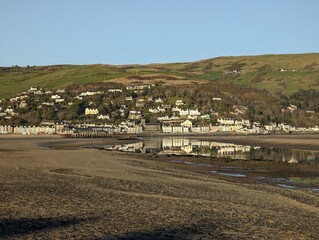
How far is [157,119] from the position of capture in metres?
143

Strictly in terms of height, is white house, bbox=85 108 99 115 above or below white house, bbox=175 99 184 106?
below

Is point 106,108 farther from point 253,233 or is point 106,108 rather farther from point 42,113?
point 253,233

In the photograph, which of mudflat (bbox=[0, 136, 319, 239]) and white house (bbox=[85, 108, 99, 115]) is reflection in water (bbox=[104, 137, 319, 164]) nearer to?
mudflat (bbox=[0, 136, 319, 239])

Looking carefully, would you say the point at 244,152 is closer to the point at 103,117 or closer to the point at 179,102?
the point at 103,117

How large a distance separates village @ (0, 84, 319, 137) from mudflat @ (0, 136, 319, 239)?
97.0m

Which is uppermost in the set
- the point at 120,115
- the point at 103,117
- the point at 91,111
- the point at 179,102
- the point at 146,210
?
the point at 179,102

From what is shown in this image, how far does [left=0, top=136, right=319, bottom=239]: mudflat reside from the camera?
12430mm

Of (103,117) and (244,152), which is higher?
(103,117)

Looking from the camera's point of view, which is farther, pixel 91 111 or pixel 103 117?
pixel 91 111

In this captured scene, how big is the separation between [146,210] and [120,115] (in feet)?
430

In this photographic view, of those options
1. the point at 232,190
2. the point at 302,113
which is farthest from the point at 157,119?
the point at 232,190

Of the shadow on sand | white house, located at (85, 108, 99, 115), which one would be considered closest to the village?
white house, located at (85, 108, 99, 115)

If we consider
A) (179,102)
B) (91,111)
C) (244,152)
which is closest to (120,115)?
(91,111)

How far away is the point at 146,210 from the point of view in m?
15.6
